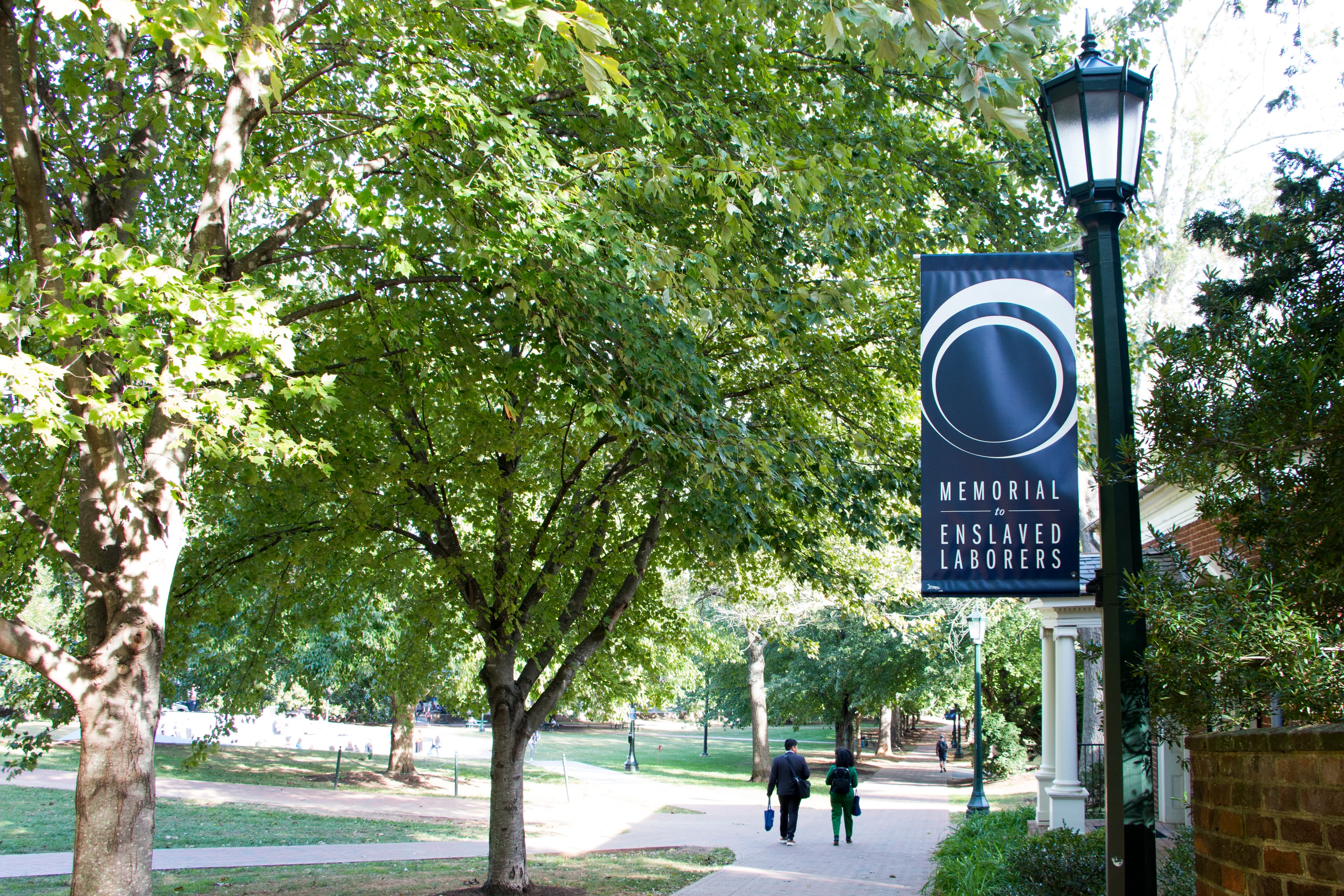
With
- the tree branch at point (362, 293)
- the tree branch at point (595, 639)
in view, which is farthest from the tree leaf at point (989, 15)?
the tree branch at point (595, 639)

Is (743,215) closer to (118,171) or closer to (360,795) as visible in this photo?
(118,171)

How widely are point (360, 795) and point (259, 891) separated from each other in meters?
12.7

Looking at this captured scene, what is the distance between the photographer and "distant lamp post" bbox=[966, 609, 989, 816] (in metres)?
18.5

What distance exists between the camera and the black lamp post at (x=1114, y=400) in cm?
377

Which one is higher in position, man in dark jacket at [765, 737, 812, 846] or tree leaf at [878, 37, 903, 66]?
tree leaf at [878, 37, 903, 66]

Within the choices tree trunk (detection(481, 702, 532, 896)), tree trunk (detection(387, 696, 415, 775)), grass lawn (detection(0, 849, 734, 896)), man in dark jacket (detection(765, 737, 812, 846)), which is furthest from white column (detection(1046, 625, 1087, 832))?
tree trunk (detection(387, 696, 415, 775))

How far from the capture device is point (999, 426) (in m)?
4.66

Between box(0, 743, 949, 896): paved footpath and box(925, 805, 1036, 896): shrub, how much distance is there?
19.6 inches

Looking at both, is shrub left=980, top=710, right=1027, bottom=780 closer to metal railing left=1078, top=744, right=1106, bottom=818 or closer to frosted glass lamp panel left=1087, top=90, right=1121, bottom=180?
metal railing left=1078, top=744, right=1106, bottom=818

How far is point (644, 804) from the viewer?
2466cm

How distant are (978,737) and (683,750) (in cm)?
3328

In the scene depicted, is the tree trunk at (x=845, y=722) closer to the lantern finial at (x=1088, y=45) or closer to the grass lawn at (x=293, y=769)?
the grass lawn at (x=293, y=769)

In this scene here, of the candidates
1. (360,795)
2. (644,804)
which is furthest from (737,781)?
(360,795)

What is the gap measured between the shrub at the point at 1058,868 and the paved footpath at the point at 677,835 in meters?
2.72
